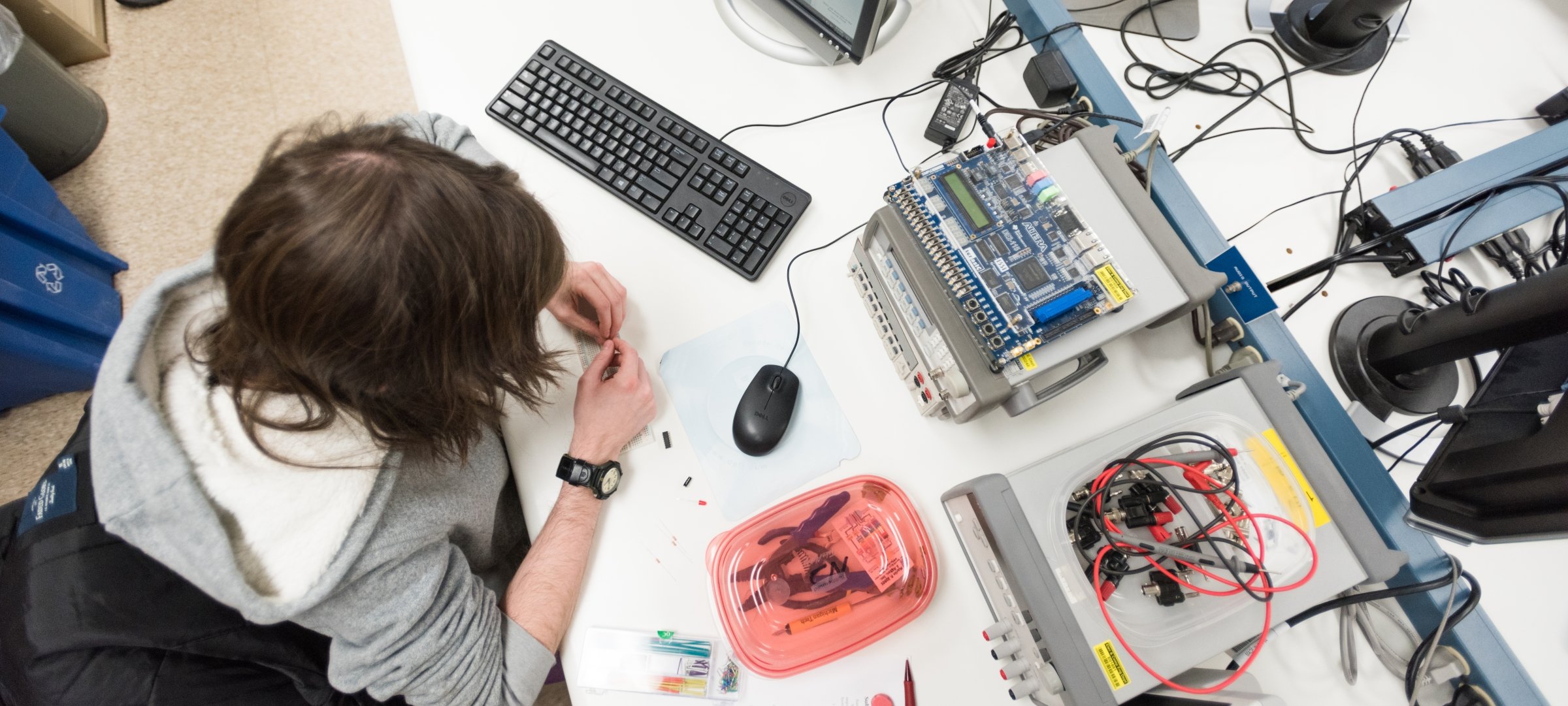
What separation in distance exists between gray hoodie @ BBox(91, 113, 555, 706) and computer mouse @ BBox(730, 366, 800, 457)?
0.98 ft

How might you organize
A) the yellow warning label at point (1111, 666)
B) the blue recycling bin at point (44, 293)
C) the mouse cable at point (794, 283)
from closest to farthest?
the yellow warning label at point (1111, 666) → the mouse cable at point (794, 283) → the blue recycling bin at point (44, 293)

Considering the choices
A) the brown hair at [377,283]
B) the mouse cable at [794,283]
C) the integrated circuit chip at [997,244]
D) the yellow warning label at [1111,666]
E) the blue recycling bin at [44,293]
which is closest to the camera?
the brown hair at [377,283]

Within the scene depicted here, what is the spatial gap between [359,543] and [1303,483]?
0.94 meters

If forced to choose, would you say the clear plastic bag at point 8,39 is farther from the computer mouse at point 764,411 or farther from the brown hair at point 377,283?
the computer mouse at point 764,411

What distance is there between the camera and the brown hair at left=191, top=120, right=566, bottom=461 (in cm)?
52

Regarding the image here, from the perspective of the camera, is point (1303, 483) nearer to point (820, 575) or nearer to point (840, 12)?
point (820, 575)

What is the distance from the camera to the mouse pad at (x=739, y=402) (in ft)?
2.64

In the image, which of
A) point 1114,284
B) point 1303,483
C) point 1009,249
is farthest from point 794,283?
point 1303,483

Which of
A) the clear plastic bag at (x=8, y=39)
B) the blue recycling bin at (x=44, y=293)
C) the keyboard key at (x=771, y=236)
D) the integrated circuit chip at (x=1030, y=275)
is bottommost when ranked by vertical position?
the integrated circuit chip at (x=1030, y=275)

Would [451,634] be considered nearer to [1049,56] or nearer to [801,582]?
[801,582]

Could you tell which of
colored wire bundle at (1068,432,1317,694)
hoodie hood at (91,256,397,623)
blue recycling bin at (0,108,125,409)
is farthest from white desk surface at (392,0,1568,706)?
blue recycling bin at (0,108,125,409)

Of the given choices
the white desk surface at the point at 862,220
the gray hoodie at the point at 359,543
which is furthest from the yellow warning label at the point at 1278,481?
the gray hoodie at the point at 359,543

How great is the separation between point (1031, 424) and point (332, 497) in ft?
2.53

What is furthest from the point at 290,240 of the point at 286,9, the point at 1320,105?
the point at 286,9
